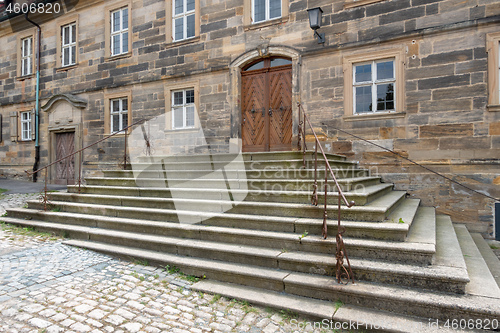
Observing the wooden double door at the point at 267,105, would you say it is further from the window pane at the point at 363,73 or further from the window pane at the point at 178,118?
the window pane at the point at 178,118

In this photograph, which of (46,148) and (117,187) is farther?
(46,148)

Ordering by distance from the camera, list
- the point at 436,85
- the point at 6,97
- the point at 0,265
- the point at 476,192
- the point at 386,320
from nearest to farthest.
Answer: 1. the point at 386,320
2. the point at 0,265
3. the point at 476,192
4. the point at 436,85
5. the point at 6,97

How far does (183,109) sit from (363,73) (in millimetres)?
5827

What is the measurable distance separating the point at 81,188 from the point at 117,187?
3.84 feet

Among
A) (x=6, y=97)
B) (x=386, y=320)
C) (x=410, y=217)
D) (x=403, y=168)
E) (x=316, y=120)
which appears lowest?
(x=386, y=320)

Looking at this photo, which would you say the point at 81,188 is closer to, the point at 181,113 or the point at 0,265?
the point at 0,265

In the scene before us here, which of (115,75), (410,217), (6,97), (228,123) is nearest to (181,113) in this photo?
(228,123)

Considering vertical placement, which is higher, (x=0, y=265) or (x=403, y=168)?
(x=403, y=168)

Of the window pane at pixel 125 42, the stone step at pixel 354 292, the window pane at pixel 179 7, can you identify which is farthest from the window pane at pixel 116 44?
the stone step at pixel 354 292

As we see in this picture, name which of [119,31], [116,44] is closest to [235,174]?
[116,44]

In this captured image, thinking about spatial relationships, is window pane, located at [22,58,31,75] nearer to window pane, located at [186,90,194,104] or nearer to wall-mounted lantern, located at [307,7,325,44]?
window pane, located at [186,90,194,104]

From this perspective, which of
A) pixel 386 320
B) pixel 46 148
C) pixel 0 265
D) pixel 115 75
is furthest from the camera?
pixel 46 148

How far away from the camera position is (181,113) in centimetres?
1088

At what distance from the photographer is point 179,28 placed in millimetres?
10992
